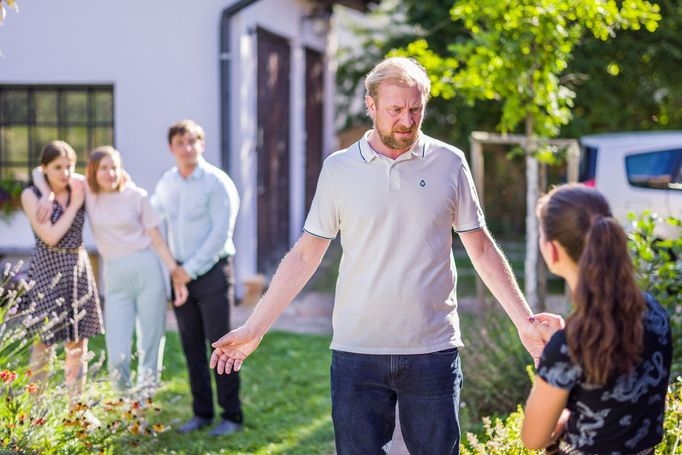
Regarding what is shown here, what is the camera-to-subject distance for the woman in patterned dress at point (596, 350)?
2.51 metres

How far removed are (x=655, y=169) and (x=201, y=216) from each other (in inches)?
220

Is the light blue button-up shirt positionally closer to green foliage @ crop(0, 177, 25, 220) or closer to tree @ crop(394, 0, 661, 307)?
tree @ crop(394, 0, 661, 307)

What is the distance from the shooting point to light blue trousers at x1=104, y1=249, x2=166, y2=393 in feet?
18.8

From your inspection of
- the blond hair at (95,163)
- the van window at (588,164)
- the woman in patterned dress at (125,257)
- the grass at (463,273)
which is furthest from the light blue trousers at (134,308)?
the van window at (588,164)

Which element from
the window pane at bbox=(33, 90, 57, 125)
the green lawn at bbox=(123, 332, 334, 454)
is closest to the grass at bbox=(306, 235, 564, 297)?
the green lawn at bbox=(123, 332, 334, 454)

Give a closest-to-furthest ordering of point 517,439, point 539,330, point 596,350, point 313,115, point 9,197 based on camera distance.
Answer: point 596,350 → point 539,330 → point 517,439 → point 9,197 → point 313,115

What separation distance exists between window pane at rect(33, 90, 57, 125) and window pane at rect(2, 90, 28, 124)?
0.40 feet

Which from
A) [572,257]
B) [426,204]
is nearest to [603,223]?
[572,257]

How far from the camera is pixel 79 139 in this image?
1021 cm

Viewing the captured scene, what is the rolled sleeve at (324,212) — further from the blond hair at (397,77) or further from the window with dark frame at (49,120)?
the window with dark frame at (49,120)

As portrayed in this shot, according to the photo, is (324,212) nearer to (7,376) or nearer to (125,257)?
(7,376)

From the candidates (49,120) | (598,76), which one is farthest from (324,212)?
(598,76)

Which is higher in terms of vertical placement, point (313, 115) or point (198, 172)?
point (313, 115)

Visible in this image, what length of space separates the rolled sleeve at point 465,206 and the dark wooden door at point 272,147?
7.53 metres
